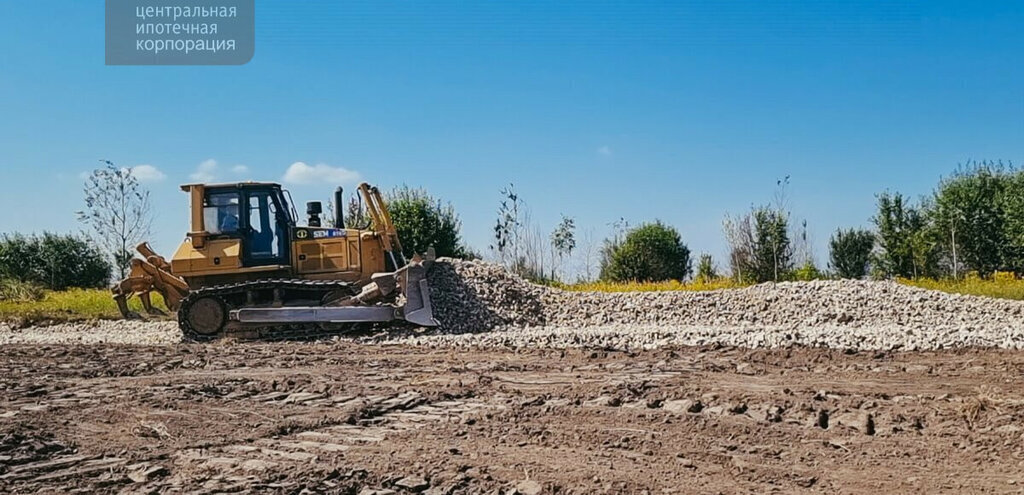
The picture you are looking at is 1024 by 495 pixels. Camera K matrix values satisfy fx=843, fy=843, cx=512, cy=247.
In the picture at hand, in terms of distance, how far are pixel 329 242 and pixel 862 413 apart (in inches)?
383

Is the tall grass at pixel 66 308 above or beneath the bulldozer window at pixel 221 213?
beneath

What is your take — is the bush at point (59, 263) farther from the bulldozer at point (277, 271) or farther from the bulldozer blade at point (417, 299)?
the bulldozer blade at point (417, 299)

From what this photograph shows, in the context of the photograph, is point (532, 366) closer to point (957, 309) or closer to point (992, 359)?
point (992, 359)

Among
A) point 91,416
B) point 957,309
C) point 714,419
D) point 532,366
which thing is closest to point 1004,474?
point 714,419

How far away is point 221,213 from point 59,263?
22.7 m

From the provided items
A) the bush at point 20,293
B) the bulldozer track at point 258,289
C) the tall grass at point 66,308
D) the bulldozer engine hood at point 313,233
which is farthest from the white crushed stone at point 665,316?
the bush at point 20,293

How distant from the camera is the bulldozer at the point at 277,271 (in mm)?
12711

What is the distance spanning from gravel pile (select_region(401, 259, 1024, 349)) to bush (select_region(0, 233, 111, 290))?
2317 centimetres

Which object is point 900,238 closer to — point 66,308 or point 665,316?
point 665,316

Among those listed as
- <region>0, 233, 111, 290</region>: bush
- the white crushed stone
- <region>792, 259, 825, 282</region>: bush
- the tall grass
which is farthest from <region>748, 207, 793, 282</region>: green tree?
<region>0, 233, 111, 290</region>: bush

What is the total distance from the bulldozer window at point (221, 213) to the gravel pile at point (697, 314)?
329 cm

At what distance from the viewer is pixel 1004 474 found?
425 centimetres

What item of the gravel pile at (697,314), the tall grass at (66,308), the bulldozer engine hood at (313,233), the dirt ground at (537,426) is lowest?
the dirt ground at (537,426)

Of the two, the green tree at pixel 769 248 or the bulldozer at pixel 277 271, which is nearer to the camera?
the bulldozer at pixel 277 271
